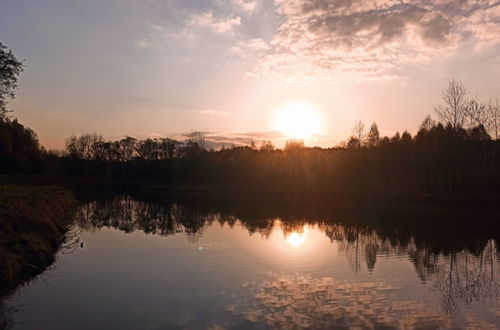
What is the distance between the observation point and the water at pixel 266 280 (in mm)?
10795

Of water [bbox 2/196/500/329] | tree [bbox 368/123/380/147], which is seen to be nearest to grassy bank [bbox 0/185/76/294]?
water [bbox 2/196/500/329]

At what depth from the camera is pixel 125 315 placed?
1087cm

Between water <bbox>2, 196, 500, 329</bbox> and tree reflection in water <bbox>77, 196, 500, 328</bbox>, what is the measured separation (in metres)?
0.06

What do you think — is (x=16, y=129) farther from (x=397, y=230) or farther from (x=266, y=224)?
(x=397, y=230)

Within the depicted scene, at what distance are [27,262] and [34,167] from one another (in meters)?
62.2

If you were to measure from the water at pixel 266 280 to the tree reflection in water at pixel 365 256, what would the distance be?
6 centimetres

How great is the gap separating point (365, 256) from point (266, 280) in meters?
6.33

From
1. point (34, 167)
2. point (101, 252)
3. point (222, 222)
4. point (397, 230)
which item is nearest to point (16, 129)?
point (34, 167)

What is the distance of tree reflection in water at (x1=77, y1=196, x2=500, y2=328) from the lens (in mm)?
11211

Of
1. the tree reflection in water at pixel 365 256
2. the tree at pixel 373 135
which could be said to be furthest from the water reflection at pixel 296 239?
the tree at pixel 373 135

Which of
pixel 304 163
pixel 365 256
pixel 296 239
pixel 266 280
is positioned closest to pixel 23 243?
pixel 266 280

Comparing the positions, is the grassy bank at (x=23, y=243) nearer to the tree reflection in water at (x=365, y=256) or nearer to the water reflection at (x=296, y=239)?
the tree reflection in water at (x=365, y=256)

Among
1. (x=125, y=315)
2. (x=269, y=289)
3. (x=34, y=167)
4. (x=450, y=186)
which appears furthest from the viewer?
(x=34, y=167)

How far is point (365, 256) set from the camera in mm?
19172
